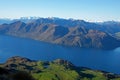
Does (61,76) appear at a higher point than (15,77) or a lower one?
lower

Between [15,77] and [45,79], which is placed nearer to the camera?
[15,77]

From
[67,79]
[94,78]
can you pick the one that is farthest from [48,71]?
[94,78]

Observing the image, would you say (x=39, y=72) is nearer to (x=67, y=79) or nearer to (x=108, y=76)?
(x=67, y=79)

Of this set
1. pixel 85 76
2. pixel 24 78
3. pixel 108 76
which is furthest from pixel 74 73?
pixel 24 78

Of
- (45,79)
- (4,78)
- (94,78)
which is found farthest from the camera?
(94,78)

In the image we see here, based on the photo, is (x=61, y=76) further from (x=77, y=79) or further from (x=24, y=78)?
(x=24, y=78)

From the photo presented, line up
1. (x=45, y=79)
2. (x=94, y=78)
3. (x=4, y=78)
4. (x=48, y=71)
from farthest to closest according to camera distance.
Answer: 1. (x=48, y=71)
2. (x=94, y=78)
3. (x=45, y=79)
4. (x=4, y=78)

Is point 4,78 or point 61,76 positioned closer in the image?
point 4,78

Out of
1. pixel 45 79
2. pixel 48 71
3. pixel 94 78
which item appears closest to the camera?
pixel 45 79

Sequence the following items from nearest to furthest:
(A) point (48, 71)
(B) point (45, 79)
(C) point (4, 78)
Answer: (C) point (4, 78)
(B) point (45, 79)
(A) point (48, 71)
